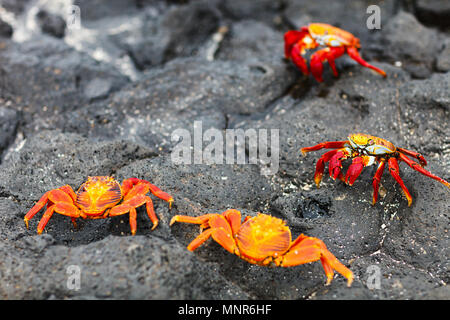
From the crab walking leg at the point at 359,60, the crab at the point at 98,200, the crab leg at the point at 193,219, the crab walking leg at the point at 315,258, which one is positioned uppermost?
the crab walking leg at the point at 359,60

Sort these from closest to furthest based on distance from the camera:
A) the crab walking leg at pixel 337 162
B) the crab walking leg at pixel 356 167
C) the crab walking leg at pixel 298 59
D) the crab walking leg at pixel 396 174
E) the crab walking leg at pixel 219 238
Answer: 1. the crab walking leg at pixel 219 238
2. the crab walking leg at pixel 396 174
3. the crab walking leg at pixel 356 167
4. the crab walking leg at pixel 337 162
5. the crab walking leg at pixel 298 59

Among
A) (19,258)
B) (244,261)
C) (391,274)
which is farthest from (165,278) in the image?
(391,274)

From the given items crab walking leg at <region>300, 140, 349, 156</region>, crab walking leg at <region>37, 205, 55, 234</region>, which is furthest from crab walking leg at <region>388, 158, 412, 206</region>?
crab walking leg at <region>37, 205, 55, 234</region>

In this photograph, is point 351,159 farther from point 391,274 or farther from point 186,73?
point 186,73

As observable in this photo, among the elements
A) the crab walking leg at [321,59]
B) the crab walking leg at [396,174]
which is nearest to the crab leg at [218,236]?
the crab walking leg at [396,174]

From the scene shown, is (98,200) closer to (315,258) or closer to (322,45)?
(315,258)

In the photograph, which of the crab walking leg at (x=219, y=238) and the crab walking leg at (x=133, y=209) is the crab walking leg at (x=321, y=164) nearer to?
the crab walking leg at (x=219, y=238)
